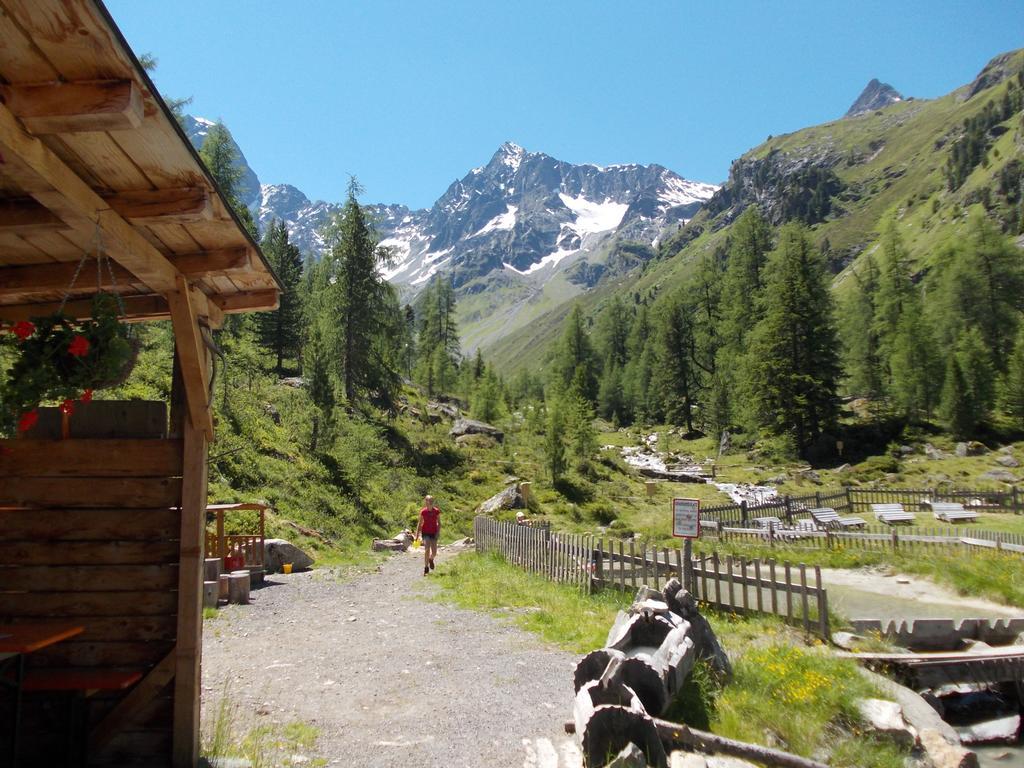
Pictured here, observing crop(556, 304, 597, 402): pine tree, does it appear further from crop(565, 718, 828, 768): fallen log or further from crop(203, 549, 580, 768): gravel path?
crop(565, 718, 828, 768): fallen log

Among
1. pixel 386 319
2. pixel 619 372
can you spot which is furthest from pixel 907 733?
pixel 619 372

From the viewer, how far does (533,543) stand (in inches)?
599

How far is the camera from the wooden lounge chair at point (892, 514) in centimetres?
2477

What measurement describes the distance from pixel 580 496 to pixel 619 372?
5109 cm

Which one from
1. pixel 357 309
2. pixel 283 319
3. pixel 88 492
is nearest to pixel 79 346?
pixel 88 492

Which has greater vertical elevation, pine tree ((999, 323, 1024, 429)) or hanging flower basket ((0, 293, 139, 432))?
pine tree ((999, 323, 1024, 429))

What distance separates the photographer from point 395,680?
7586 mm

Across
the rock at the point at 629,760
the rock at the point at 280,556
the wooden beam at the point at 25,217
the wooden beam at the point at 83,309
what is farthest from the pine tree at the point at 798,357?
the wooden beam at the point at 25,217

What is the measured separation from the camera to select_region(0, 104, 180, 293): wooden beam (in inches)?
117

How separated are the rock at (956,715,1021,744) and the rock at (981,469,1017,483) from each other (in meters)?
30.4

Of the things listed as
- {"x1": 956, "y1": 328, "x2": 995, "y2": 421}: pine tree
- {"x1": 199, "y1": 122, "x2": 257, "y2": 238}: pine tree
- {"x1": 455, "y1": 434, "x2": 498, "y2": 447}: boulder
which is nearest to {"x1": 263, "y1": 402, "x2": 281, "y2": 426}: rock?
{"x1": 199, "y1": 122, "x2": 257, "y2": 238}: pine tree

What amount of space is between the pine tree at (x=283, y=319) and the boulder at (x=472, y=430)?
38.6 ft

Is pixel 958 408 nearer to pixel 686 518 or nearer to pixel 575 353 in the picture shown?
pixel 686 518

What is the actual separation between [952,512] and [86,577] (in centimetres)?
2825
